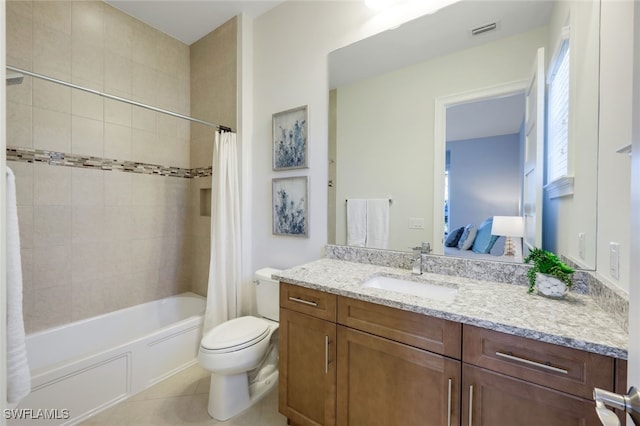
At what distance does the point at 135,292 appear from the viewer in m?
2.48

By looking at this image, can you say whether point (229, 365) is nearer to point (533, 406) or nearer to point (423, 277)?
point (423, 277)

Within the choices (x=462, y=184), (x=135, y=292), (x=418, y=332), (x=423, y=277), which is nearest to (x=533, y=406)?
(x=418, y=332)

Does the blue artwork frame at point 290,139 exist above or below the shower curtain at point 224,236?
above

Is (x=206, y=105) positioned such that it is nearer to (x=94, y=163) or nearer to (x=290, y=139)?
(x=94, y=163)

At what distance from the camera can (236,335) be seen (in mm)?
1691

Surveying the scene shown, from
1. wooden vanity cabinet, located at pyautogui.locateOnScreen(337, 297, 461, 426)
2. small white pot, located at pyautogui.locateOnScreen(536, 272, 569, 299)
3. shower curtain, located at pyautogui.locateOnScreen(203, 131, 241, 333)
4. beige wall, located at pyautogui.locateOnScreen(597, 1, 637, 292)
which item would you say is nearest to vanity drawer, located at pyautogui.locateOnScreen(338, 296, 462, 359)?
wooden vanity cabinet, located at pyautogui.locateOnScreen(337, 297, 461, 426)

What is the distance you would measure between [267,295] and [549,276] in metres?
1.65

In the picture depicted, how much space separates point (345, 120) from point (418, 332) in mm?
1399

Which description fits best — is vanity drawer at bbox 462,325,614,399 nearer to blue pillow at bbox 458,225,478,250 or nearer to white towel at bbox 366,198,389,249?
blue pillow at bbox 458,225,478,250

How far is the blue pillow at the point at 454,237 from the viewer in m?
1.51

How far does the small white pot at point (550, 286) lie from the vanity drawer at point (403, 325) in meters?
0.45

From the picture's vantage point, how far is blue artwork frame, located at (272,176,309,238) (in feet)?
6.73

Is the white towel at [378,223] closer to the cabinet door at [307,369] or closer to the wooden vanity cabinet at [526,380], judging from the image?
the cabinet door at [307,369]

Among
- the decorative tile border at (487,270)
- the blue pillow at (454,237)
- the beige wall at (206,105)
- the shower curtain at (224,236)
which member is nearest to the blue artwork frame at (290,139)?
the shower curtain at (224,236)
